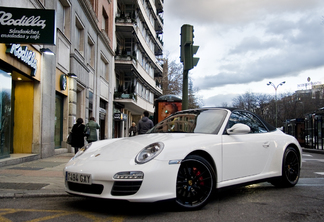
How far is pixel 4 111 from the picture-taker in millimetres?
9414

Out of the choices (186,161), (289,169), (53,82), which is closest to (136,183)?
(186,161)

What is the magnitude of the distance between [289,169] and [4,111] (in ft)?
25.4

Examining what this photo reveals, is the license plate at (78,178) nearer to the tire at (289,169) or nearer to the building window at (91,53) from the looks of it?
the tire at (289,169)

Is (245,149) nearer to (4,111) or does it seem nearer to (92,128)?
(4,111)

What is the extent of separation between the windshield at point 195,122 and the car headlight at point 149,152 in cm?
86

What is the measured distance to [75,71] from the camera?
1639 centimetres

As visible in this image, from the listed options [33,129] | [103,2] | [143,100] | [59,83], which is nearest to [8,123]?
[33,129]

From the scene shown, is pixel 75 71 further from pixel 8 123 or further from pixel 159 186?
pixel 159 186

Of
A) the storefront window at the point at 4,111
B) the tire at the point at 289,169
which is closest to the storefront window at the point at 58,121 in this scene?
the storefront window at the point at 4,111

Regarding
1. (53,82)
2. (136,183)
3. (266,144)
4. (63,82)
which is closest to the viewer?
(136,183)

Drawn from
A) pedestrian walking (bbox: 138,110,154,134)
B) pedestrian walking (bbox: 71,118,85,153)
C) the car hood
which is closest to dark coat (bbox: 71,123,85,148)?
pedestrian walking (bbox: 71,118,85,153)

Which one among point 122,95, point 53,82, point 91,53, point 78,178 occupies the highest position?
point 91,53

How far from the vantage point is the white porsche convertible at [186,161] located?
3.65 m

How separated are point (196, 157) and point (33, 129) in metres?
8.98
